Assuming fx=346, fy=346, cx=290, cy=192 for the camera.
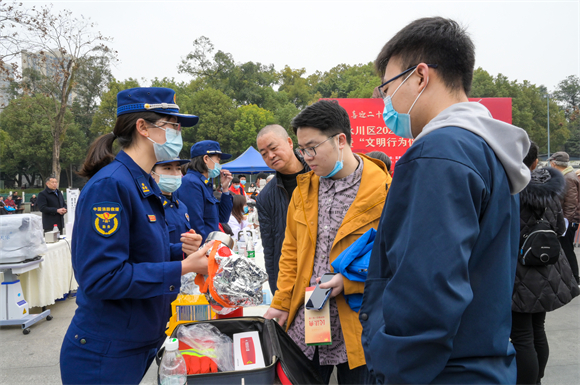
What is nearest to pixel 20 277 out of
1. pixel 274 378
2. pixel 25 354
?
pixel 25 354

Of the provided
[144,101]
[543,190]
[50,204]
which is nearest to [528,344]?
[543,190]

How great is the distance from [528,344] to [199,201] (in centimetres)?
328

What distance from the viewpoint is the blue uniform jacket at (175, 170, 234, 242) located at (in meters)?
3.85

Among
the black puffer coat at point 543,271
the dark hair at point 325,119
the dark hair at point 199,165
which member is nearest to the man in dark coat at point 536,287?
the black puffer coat at point 543,271

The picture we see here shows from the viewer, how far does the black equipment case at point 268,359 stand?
4.34 ft

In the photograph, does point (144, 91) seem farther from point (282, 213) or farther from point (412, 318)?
point (412, 318)

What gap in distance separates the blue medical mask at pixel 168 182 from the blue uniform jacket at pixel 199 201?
476mm

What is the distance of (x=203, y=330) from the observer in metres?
1.68

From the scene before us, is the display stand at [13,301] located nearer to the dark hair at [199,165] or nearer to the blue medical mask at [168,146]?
the dark hair at [199,165]

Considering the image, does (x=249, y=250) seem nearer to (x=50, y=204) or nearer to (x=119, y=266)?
(x=119, y=266)

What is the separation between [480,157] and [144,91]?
1.52m

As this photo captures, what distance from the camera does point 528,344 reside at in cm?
259

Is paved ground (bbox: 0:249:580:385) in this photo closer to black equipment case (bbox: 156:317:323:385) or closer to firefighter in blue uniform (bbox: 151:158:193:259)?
firefighter in blue uniform (bbox: 151:158:193:259)

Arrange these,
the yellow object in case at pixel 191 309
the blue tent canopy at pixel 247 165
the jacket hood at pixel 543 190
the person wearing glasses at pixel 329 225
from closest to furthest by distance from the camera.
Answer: the person wearing glasses at pixel 329 225, the yellow object in case at pixel 191 309, the jacket hood at pixel 543 190, the blue tent canopy at pixel 247 165
